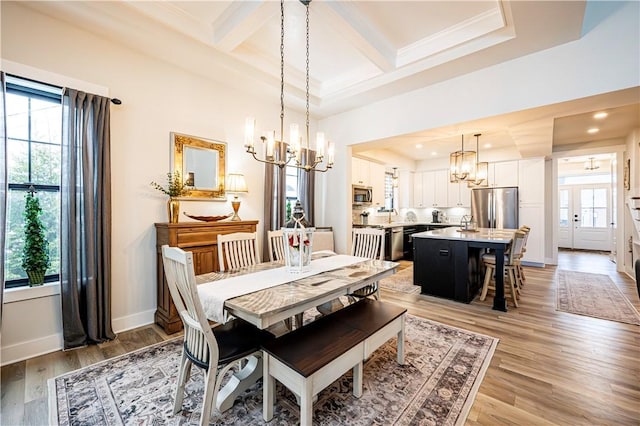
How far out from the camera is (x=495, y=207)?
6.43m

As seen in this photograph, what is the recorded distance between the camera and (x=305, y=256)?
2.32 m

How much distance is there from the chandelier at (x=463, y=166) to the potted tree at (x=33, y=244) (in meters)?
5.40

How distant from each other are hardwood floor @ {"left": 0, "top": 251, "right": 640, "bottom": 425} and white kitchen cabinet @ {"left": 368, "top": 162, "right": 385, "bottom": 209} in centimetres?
365

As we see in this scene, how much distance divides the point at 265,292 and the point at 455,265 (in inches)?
116

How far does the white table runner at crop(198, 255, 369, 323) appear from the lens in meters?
1.61

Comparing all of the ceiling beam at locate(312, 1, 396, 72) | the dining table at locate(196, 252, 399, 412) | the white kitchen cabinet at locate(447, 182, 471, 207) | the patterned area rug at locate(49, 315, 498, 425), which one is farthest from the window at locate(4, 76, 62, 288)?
the white kitchen cabinet at locate(447, 182, 471, 207)

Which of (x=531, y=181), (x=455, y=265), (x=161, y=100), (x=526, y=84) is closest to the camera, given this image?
(x=526, y=84)

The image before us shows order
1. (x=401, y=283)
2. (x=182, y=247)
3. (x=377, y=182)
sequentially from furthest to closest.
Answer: (x=377, y=182), (x=401, y=283), (x=182, y=247)

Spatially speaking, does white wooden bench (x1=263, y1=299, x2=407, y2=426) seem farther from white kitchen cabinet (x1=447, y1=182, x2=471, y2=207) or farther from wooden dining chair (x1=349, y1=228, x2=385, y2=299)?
white kitchen cabinet (x1=447, y1=182, x2=471, y2=207)

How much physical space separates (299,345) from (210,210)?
2.41 m

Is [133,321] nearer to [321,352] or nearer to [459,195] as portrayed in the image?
[321,352]

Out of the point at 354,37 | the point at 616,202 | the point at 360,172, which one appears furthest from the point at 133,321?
the point at 616,202

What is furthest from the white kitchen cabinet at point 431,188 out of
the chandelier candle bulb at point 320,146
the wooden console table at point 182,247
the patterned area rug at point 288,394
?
the wooden console table at point 182,247

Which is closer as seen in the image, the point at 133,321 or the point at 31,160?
the point at 31,160
